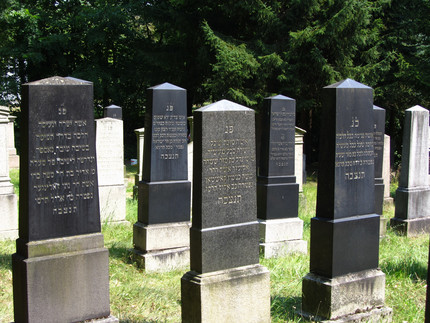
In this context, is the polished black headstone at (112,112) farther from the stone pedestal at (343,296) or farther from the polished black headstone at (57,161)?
the stone pedestal at (343,296)

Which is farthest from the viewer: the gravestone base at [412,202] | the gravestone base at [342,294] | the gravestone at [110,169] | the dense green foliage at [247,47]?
the dense green foliage at [247,47]

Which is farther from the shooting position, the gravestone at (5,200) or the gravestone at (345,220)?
the gravestone at (5,200)

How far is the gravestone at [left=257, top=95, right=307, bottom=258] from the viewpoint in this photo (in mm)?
8688

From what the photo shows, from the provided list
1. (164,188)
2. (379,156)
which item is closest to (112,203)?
(164,188)

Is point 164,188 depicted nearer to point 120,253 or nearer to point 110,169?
point 120,253

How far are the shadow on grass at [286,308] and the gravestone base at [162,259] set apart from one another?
7.04ft

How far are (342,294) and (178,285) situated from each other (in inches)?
91.8

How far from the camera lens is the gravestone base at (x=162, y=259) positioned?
7754 millimetres

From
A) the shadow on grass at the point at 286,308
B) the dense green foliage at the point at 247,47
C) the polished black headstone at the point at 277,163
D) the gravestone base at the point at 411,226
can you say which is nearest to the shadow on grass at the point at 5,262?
A: the shadow on grass at the point at 286,308

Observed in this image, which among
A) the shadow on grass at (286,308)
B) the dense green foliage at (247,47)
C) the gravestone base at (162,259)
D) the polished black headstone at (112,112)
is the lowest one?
the shadow on grass at (286,308)

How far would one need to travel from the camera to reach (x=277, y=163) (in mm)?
8852

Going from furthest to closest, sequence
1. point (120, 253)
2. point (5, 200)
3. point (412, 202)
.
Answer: point (412, 202)
point (5, 200)
point (120, 253)

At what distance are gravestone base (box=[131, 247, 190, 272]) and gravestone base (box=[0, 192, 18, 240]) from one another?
2.28 m

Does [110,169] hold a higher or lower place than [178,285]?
higher
